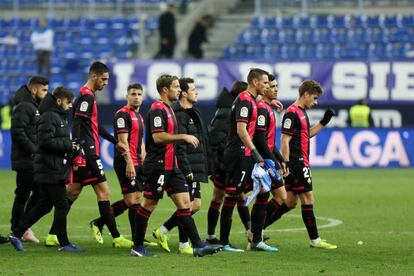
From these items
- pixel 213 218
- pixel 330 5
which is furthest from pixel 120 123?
pixel 330 5

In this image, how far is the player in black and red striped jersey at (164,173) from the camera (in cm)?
1336

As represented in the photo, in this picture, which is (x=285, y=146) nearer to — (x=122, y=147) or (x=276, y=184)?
(x=276, y=184)

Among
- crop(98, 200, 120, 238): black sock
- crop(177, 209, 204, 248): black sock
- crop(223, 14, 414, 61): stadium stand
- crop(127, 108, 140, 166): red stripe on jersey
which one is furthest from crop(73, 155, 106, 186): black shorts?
crop(223, 14, 414, 61): stadium stand

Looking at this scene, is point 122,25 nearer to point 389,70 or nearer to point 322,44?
point 322,44

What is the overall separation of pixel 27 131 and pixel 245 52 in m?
20.6

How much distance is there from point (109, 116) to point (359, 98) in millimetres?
6694

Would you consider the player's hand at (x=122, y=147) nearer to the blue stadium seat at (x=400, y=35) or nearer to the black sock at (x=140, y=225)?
the black sock at (x=140, y=225)

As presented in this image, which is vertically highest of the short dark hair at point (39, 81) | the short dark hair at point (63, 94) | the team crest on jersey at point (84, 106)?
the short dark hair at point (39, 81)

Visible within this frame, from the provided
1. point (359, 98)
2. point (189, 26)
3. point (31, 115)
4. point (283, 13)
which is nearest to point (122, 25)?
point (189, 26)

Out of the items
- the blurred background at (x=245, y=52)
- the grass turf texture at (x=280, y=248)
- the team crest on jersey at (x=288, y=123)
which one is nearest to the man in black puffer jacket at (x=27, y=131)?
the grass turf texture at (x=280, y=248)

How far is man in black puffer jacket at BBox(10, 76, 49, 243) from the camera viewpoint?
49.4 ft

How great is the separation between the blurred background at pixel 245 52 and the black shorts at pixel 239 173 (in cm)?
1581

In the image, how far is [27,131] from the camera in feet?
49.8

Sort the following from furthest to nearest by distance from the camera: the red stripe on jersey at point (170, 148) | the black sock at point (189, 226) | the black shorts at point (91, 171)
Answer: the black shorts at point (91, 171), the red stripe on jersey at point (170, 148), the black sock at point (189, 226)
